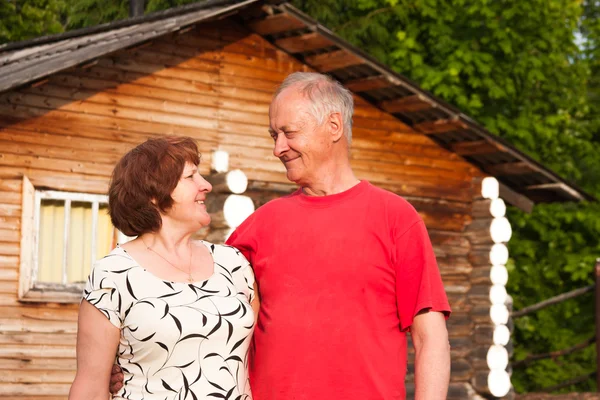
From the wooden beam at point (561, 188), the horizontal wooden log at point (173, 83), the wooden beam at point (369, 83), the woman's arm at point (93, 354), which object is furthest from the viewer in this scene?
the wooden beam at point (561, 188)

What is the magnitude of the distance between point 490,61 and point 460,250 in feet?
31.1

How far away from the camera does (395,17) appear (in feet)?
78.8

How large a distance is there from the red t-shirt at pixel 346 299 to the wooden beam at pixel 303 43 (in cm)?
811

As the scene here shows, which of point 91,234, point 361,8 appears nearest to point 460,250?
point 91,234

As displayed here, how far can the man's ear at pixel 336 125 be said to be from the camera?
3.86 m

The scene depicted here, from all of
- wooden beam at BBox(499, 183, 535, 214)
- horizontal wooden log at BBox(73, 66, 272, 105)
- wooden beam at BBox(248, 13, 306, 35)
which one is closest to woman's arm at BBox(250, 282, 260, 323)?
horizontal wooden log at BBox(73, 66, 272, 105)

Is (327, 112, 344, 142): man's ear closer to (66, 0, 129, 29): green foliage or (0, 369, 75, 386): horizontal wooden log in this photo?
(0, 369, 75, 386): horizontal wooden log

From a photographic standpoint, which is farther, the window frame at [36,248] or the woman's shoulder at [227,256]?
the window frame at [36,248]

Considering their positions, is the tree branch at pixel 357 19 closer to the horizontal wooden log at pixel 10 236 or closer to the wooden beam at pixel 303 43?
the wooden beam at pixel 303 43

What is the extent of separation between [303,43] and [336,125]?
8.34 meters

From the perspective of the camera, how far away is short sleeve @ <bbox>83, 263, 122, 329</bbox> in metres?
3.55

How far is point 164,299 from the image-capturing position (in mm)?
3648

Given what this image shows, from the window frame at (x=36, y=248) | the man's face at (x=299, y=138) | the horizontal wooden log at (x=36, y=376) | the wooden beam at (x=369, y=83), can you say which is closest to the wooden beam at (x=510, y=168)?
the wooden beam at (x=369, y=83)

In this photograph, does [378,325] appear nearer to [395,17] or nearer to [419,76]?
[419,76]
